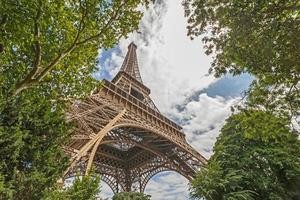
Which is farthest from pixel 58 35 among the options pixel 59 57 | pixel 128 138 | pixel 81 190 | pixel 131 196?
pixel 128 138

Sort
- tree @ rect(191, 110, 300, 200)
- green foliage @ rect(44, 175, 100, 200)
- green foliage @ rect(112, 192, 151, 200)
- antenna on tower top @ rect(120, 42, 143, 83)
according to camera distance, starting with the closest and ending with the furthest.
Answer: green foliage @ rect(44, 175, 100, 200)
tree @ rect(191, 110, 300, 200)
green foliage @ rect(112, 192, 151, 200)
antenna on tower top @ rect(120, 42, 143, 83)

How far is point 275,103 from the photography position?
33.0ft

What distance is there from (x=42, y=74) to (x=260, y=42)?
640 centimetres

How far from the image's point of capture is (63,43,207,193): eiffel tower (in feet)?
74.5

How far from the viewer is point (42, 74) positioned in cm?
831

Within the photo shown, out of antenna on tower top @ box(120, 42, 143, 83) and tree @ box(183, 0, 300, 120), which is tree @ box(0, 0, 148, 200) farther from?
antenna on tower top @ box(120, 42, 143, 83)

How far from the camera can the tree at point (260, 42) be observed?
718 cm

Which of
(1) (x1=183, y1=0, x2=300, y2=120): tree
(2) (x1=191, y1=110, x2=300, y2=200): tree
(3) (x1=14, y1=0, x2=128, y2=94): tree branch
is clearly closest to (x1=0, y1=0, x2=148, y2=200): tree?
(3) (x1=14, y1=0, x2=128, y2=94): tree branch

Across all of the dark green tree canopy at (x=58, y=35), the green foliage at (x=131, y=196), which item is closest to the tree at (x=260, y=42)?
the dark green tree canopy at (x=58, y=35)

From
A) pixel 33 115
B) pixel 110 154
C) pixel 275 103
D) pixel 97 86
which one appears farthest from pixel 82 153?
pixel 110 154

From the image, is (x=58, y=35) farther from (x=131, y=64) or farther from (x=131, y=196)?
(x=131, y=64)

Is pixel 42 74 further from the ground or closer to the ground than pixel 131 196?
closer to the ground

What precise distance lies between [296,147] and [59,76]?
11966mm

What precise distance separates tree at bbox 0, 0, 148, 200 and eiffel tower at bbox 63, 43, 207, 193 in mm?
9517
